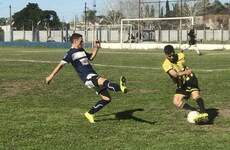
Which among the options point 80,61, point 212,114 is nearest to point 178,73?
point 212,114

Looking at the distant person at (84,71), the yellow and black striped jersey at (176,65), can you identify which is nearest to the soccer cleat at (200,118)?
the yellow and black striped jersey at (176,65)

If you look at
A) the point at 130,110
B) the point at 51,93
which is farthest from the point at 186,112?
the point at 51,93

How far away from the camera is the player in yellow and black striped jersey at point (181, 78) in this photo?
34.1 feet

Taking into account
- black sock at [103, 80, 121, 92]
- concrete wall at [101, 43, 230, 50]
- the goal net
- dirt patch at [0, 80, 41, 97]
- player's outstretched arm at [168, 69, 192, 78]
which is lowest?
dirt patch at [0, 80, 41, 97]

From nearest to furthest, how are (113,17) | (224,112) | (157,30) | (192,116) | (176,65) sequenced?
(192,116) → (176,65) → (224,112) → (157,30) → (113,17)

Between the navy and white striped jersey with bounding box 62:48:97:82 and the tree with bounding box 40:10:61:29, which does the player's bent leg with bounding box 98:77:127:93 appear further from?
the tree with bounding box 40:10:61:29

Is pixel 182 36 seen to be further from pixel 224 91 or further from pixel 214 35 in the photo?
pixel 224 91

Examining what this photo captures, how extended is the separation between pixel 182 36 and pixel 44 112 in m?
46.1

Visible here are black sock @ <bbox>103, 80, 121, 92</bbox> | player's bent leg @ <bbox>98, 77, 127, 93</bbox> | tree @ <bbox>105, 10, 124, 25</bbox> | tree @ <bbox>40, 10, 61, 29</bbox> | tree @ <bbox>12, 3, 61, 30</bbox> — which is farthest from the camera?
tree @ <bbox>12, 3, 61, 30</bbox>

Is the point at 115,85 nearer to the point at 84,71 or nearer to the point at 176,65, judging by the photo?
the point at 84,71

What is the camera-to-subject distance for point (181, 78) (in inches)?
420

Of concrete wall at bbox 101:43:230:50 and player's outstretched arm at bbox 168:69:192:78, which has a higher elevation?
concrete wall at bbox 101:43:230:50

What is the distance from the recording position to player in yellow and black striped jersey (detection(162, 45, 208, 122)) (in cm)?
1040

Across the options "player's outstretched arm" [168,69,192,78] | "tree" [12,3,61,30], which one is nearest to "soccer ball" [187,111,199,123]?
"player's outstretched arm" [168,69,192,78]
